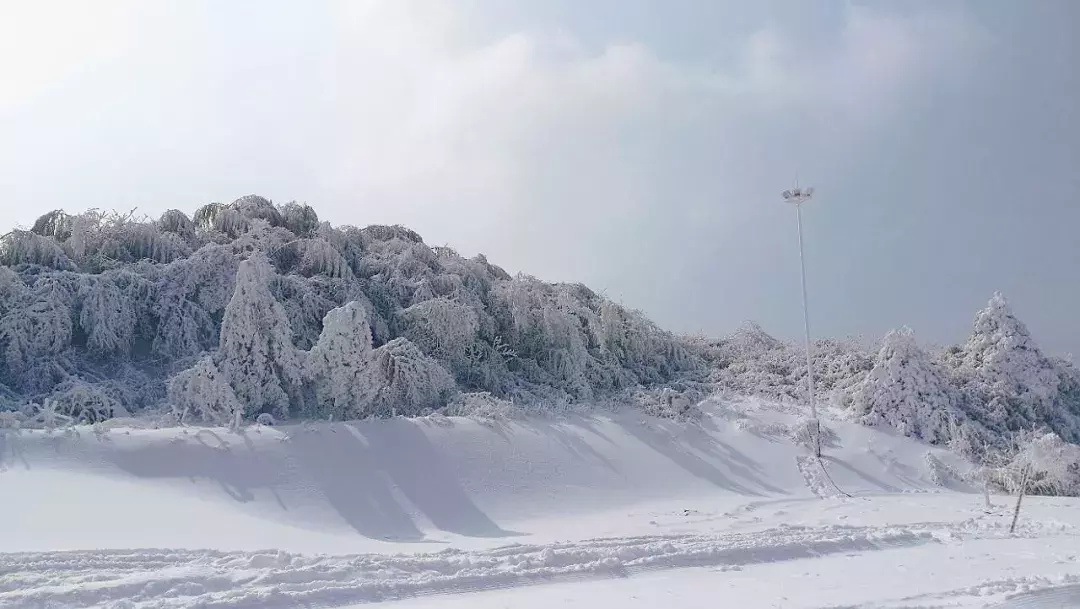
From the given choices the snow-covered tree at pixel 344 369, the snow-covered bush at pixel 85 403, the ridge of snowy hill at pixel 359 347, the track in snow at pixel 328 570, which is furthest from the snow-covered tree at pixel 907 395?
the snow-covered bush at pixel 85 403

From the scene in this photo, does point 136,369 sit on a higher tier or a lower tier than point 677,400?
higher

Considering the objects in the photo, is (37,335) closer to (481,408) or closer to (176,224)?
(176,224)

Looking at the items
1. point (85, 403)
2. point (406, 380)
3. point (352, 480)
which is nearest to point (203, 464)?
point (352, 480)

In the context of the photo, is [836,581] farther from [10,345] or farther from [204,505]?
[10,345]

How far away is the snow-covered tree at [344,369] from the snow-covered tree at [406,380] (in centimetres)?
20

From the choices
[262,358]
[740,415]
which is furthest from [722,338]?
[262,358]

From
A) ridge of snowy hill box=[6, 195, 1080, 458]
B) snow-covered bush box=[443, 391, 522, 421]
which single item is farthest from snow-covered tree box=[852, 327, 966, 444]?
snow-covered bush box=[443, 391, 522, 421]

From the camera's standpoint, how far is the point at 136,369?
1348 centimetres

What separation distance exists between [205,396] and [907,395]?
12.1 meters

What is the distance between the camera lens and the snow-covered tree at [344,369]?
12.5 m

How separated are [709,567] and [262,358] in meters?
8.13

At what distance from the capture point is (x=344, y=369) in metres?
12.5

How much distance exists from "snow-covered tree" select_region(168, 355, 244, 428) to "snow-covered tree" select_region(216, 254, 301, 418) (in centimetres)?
60

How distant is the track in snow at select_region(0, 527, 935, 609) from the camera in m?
6.32
